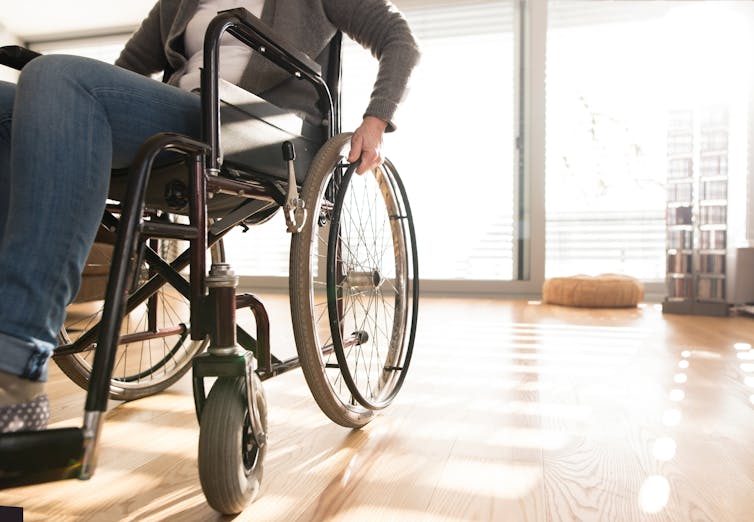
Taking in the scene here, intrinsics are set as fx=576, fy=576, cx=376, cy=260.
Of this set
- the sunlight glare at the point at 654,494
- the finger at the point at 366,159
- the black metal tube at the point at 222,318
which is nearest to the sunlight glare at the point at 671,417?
the sunlight glare at the point at 654,494

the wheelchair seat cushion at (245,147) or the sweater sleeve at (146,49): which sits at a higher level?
the sweater sleeve at (146,49)

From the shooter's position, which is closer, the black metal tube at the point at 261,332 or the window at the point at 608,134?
the black metal tube at the point at 261,332

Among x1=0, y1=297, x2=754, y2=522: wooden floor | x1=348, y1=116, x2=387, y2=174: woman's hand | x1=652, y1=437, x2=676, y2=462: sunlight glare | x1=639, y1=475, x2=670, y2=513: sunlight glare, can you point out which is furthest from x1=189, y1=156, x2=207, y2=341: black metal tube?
x1=652, y1=437, x2=676, y2=462: sunlight glare

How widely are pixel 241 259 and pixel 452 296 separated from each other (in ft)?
5.20

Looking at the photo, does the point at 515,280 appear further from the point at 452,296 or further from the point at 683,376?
the point at 683,376

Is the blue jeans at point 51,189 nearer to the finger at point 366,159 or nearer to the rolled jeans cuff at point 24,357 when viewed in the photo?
the rolled jeans cuff at point 24,357

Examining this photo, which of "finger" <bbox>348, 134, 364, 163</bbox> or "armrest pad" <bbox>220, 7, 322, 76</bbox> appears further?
"finger" <bbox>348, 134, 364, 163</bbox>

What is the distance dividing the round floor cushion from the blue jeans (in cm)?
294

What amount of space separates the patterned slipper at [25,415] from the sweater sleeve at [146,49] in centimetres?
88

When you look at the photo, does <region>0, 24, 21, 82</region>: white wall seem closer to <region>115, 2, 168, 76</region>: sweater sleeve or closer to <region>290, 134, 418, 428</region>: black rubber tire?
<region>115, 2, 168, 76</region>: sweater sleeve

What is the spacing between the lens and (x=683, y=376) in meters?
1.51

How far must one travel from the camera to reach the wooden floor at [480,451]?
0.73m

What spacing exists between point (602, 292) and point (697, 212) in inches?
24.7

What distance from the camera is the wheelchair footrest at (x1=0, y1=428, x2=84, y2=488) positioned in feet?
1.61
